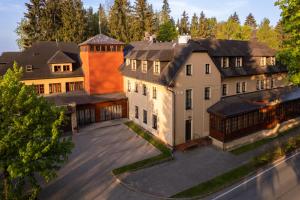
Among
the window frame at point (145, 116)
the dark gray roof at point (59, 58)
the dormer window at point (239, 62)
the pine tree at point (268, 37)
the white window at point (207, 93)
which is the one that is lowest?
the window frame at point (145, 116)

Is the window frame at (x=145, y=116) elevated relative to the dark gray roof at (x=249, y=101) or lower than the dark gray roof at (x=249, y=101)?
lower

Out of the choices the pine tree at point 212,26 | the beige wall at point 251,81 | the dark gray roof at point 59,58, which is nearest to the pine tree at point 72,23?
the dark gray roof at point 59,58

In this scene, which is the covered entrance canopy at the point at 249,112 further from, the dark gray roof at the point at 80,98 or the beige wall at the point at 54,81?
the beige wall at the point at 54,81

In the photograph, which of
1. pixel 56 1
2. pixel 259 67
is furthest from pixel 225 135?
pixel 56 1

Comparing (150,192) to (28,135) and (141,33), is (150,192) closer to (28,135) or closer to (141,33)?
(28,135)

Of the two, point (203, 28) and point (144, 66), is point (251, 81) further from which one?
point (203, 28)

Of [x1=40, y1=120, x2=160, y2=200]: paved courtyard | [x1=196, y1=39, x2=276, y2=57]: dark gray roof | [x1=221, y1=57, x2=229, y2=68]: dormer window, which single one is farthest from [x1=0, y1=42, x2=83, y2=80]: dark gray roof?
[x1=221, y1=57, x2=229, y2=68]: dormer window
